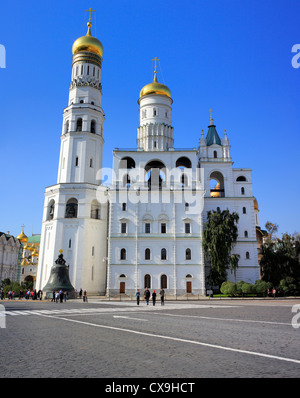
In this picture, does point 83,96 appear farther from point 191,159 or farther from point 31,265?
point 31,265

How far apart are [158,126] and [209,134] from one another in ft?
27.1

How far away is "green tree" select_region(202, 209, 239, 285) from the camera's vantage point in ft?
130

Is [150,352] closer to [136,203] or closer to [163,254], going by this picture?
[163,254]

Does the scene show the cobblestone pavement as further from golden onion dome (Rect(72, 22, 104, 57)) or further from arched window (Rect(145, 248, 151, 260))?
golden onion dome (Rect(72, 22, 104, 57))

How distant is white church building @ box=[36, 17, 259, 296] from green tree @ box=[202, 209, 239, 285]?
1.32 meters

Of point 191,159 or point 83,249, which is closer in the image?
point 83,249

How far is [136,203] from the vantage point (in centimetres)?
4300

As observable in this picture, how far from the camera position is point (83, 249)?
4244cm

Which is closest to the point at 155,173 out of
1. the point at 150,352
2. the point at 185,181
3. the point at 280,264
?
the point at 185,181

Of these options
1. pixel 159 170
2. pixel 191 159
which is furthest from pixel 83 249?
pixel 191 159

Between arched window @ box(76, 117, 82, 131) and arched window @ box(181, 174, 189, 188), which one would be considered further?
arched window @ box(76, 117, 82, 131)

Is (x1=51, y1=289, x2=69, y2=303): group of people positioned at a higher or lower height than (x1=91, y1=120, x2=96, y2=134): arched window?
lower

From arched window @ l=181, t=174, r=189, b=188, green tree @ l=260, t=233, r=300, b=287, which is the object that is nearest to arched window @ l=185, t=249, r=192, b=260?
arched window @ l=181, t=174, r=189, b=188

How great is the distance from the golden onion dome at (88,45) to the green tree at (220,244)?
30785 mm
